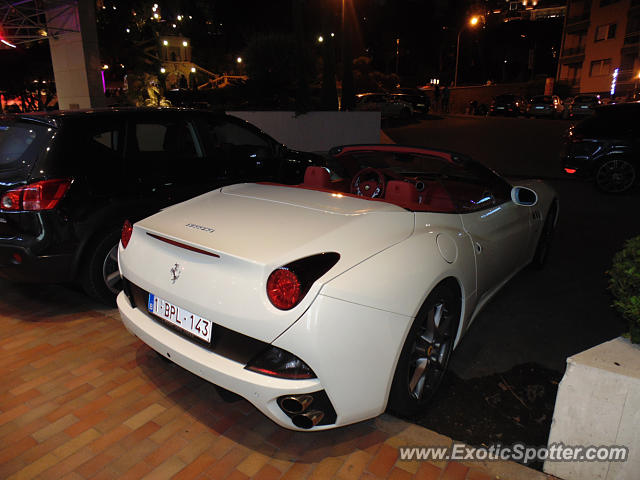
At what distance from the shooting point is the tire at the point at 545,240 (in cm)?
468

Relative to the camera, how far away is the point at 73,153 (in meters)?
3.53

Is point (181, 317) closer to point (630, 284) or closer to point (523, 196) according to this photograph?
point (630, 284)

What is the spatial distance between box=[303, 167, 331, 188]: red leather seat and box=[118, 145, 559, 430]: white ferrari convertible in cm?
36

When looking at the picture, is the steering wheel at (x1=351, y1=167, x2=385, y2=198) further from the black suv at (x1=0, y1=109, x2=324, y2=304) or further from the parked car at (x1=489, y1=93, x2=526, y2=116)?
the parked car at (x1=489, y1=93, x2=526, y2=116)

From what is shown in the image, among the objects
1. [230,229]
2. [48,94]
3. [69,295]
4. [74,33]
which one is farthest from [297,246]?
[48,94]

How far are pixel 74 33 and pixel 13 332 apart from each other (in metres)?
12.1

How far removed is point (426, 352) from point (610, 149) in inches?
320

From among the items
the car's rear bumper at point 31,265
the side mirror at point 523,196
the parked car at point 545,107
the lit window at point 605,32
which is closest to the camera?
the car's rear bumper at point 31,265

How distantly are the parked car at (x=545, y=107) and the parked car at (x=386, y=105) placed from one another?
23.5 ft

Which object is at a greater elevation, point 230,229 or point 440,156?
point 440,156

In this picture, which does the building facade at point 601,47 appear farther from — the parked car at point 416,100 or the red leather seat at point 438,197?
the red leather seat at point 438,197

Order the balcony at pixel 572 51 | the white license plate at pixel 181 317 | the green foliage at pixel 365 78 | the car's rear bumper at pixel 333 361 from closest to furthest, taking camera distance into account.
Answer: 1. the car's rear bumper at pixel 333 361
2. the white license plate at pixel 181 317
3. the green foliage at pixel 365 78
4. the balcony at pixel 572 51

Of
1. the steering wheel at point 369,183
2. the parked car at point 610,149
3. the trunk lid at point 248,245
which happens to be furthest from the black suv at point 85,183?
the parked car at point 610,149

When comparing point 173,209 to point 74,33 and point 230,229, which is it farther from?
point 74,33
